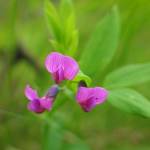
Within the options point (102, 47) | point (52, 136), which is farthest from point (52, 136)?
point (102, 47)

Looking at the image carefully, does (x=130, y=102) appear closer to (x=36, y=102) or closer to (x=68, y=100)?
(x=36, y=102)

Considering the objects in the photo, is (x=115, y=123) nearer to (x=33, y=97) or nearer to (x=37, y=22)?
(x=37, y=22)

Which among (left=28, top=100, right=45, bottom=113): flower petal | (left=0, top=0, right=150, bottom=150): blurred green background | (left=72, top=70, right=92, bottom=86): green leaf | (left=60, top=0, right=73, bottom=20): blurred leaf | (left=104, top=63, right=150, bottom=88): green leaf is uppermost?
(left=60, top=0, right=73, bottom=20): blurred leaf

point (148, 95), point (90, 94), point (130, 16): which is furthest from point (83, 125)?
point (90, 94)

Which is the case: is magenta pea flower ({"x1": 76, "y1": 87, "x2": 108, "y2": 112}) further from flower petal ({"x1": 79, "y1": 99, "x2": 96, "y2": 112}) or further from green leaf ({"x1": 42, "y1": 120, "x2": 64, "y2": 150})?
green leaf ({"x1": 42, "y1": 120, "x2": 64, "y2": 150})

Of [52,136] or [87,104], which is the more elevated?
[87,104]

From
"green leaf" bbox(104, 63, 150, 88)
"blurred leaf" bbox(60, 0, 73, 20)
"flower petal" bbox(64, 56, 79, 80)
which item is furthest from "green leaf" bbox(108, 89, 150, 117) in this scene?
"blurred leaf" bbox(60, 0, 73, 20)
